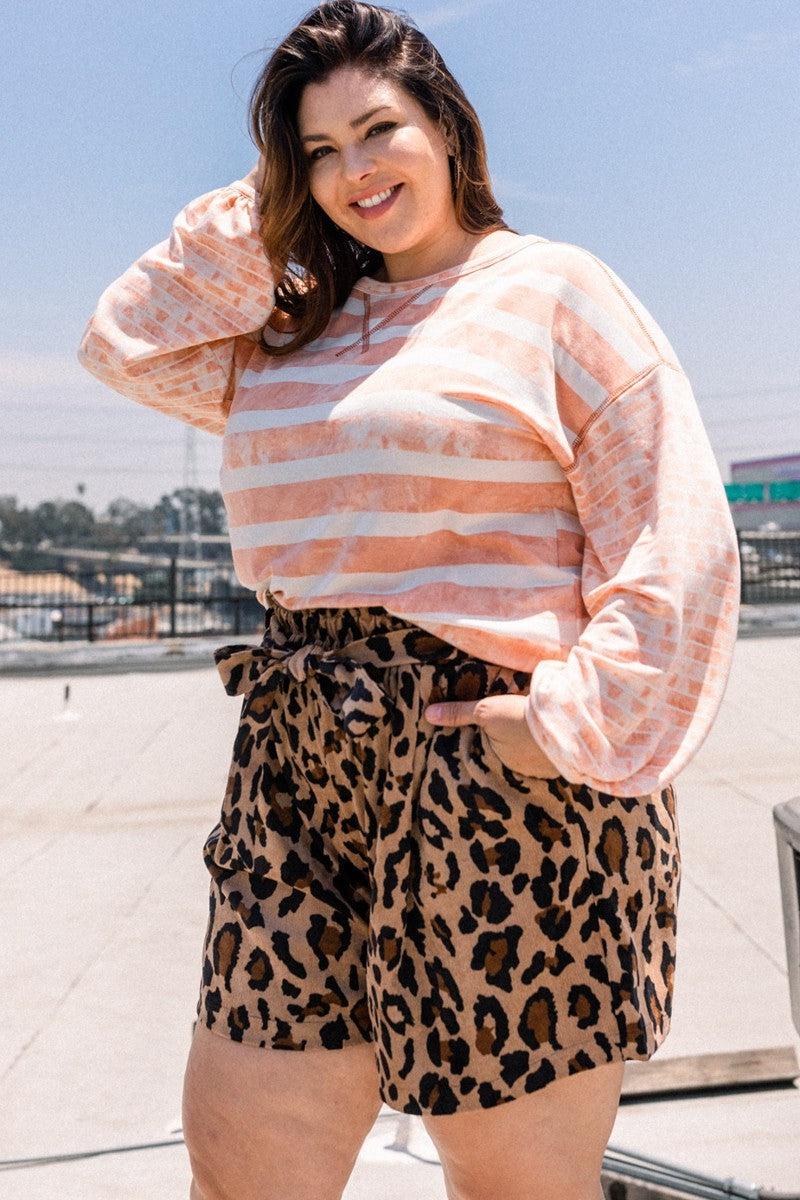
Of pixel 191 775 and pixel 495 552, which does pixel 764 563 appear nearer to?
pixel 191 775

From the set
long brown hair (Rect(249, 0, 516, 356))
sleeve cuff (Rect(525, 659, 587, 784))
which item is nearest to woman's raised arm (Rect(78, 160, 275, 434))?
long brown hair (Rect(249, 0, 516, 356))

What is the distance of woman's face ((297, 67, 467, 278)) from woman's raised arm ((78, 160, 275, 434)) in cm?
14

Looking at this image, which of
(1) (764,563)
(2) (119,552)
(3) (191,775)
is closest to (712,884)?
(3) (191,775)

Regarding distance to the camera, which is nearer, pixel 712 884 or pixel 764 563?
pixel 712 884

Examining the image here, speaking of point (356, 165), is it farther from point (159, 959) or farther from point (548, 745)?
point (159, 959)

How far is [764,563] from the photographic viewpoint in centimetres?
1702

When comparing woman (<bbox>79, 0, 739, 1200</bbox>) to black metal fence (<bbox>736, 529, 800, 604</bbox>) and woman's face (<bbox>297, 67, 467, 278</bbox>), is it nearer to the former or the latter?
woman's face (<bbox>297, 67, 467, 278</bbox>)

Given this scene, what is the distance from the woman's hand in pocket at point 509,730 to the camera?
1265mm

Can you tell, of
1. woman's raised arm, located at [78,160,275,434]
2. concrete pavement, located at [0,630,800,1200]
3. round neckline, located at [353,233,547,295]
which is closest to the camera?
round neckline, located at [353,233,547,295]

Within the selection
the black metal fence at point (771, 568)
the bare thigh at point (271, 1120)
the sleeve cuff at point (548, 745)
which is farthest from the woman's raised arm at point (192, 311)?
the black metal fence at point (771, 568)

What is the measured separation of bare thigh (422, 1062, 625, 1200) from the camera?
4.28 ft

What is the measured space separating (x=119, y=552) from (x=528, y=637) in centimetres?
2404

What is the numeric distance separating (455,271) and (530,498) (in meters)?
0.30

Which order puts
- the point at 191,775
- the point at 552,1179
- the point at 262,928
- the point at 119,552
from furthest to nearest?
the point at 119,552 → the point at 191,775 → the point at 262,928 → the point at 552,1179
